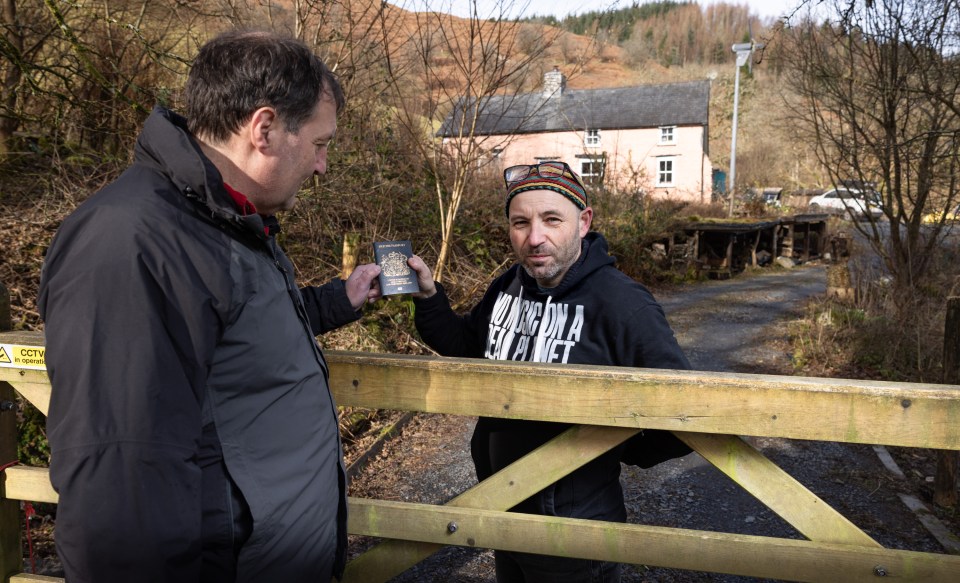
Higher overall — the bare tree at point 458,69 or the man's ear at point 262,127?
the bare tree at point 458,69

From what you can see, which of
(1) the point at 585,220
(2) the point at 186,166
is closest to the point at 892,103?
(1) the point at 585,220

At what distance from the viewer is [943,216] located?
343 inches

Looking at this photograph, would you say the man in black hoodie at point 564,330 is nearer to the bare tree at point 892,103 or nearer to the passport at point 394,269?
the passport at point 394,269

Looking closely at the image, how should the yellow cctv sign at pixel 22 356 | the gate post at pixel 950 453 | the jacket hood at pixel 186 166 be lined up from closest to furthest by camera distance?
the jacket hood at pixel 186 166, the yellow cctv sign at pixel 22 356, the gate post at pixel 950 453

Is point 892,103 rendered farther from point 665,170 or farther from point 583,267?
point 665,170

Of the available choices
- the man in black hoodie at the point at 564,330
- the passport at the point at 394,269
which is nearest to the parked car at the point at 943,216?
the man in black hoodie at the point at 564,330

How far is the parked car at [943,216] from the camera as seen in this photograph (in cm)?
874

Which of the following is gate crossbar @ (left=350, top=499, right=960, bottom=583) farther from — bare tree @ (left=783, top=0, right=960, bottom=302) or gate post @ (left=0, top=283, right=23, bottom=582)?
bare tree @ (left=783, top=0, right=960, bottom=302)

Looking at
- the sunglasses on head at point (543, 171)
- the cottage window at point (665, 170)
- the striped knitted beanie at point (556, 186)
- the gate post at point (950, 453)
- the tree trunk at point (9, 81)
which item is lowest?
the gate post at point (950, 453)

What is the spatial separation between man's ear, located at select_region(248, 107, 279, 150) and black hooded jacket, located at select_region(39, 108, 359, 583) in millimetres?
113

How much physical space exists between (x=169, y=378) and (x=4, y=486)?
1.48 meters

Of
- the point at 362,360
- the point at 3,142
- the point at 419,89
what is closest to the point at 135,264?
the point at 362,360

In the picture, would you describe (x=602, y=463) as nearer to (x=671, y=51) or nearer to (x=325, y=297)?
(x=325, y=297)

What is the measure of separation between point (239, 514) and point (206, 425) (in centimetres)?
21
